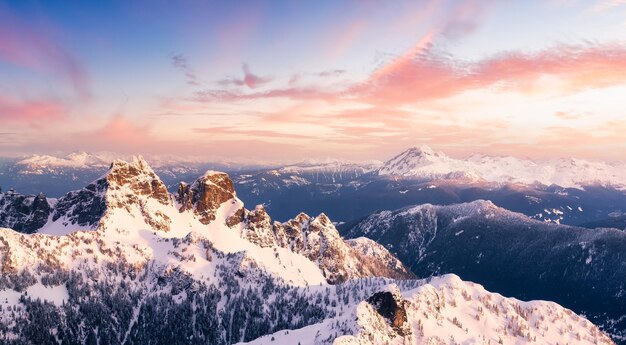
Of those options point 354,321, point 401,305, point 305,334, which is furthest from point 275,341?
point 401,305

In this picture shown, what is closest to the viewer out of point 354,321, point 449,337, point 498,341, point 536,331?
point 354,321

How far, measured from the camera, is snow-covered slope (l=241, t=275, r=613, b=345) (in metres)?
136

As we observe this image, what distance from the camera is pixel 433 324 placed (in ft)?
529

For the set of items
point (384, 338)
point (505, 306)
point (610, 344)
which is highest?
point (384, 338)

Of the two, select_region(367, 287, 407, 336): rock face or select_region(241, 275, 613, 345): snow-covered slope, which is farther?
select_region(367, 287, 407, 336): rock face

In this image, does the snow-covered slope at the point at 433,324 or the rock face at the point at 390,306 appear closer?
the snow-covered slope at the point at 433,324

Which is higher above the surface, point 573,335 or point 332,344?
point 332,344

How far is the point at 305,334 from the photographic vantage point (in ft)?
488

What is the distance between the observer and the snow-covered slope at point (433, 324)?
13600 cm

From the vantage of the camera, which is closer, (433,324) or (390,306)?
(390,306)

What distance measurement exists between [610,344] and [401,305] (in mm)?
119565

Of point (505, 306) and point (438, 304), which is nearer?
point (438, 304)

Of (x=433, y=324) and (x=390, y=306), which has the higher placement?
(x=390, y=306)

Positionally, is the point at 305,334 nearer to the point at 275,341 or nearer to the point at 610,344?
the point at 275,341
